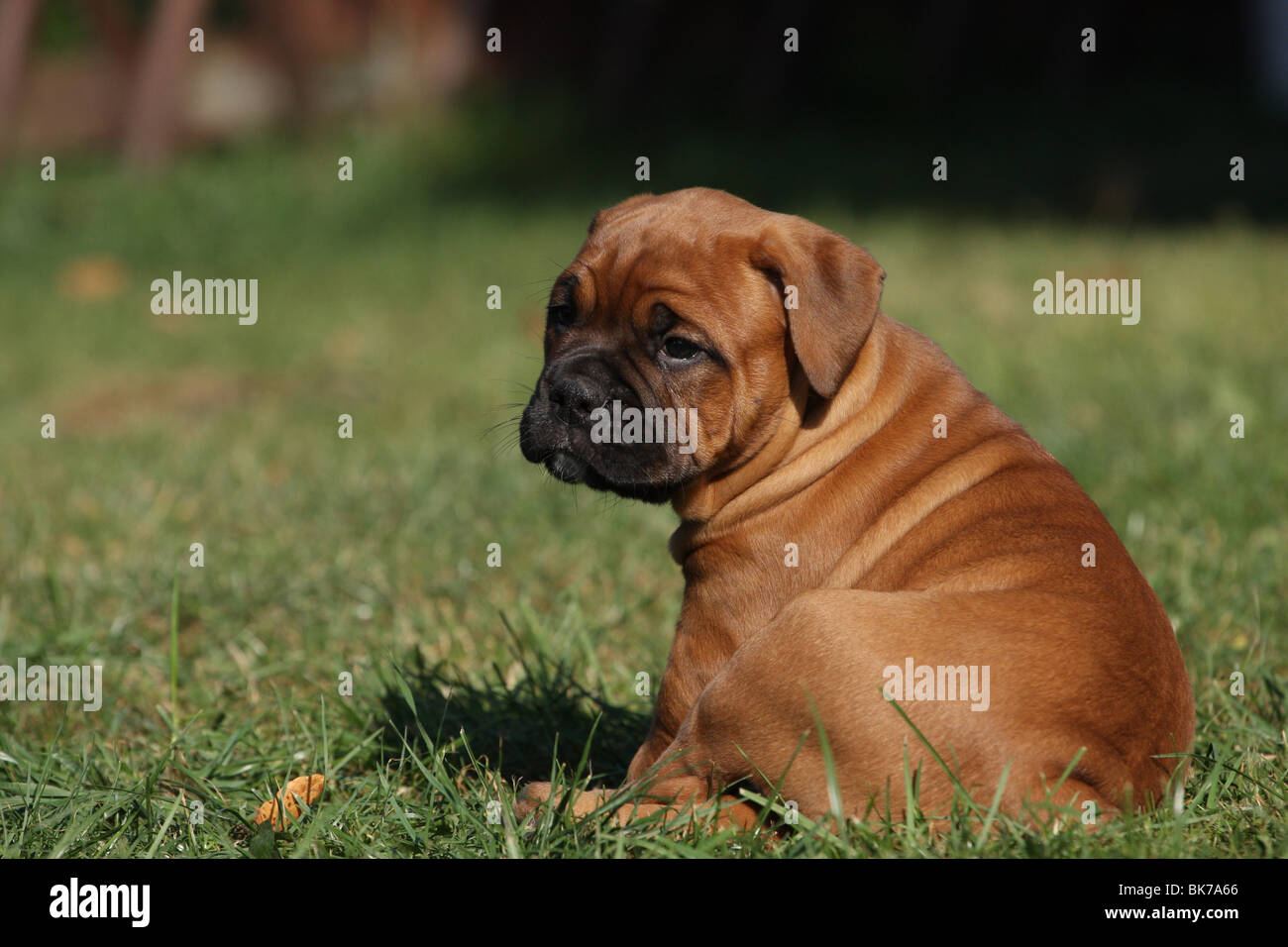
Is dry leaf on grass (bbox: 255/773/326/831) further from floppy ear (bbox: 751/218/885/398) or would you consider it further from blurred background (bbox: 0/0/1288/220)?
blurred background (bbox: 0/0/1288/220)

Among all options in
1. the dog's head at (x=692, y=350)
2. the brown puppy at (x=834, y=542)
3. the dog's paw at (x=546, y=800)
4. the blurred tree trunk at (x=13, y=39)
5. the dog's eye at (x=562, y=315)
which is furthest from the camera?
the blurred tree trunk at (x=13, y=39)

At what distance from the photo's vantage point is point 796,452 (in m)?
3.92

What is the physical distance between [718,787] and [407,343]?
8184 mm

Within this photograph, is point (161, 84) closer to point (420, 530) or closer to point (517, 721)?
point (420, 530)

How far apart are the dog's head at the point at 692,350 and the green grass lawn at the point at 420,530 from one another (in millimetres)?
845

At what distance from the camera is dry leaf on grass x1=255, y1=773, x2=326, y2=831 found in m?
3.58

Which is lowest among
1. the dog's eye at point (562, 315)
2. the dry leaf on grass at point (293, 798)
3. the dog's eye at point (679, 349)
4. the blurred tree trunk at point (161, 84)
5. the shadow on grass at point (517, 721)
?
the dry leaf on grass at point (293, 798)

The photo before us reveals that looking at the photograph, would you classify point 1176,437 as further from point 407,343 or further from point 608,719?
point 407,343

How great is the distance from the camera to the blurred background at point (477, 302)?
5.02m

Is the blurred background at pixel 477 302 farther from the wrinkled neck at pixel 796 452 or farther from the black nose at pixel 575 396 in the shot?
the black nose at pixel 575 396

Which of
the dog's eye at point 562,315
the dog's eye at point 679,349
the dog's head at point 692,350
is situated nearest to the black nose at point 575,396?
the dog's head at point 692,350

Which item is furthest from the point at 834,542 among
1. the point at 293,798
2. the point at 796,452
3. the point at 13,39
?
the point at 13,39

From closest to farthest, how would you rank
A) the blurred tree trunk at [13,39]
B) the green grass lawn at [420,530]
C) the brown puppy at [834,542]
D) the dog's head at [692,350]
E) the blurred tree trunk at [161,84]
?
the brown puppy at [834,542], the green grass lawn at [420,530], the dog's head at [692,350], the blurred tree trunk at [13,39], the blurred tree trunk at [161,84]

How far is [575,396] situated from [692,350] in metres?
0.36
